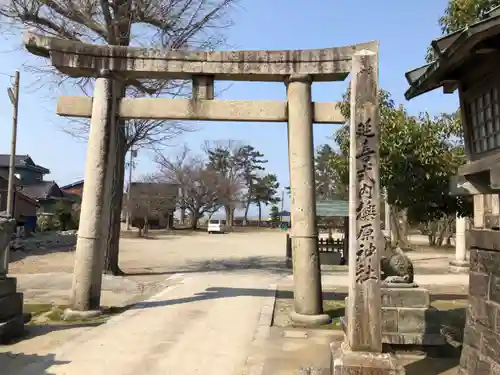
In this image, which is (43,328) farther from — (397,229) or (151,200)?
(151,200)

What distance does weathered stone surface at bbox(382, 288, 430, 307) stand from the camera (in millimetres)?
6945

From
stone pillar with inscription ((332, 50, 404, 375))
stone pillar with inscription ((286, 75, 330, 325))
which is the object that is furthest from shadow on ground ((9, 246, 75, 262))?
stone pillar with inscription ((332, 50, 404, 375))

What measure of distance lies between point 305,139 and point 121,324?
5.10m

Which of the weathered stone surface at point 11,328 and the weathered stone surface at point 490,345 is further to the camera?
the weathered stone surface at point 11,328

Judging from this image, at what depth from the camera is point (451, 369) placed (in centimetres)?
592

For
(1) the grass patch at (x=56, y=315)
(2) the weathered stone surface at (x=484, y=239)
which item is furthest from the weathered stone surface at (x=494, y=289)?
(1) the grass patch at (x=56, y=315)

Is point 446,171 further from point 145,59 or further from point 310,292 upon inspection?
point 145,59

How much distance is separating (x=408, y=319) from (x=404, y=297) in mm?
350

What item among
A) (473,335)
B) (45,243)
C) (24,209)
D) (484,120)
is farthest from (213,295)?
(24,209)

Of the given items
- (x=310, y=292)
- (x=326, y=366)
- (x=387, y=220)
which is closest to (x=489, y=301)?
(x=326, y=366)

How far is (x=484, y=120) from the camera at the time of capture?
5.02 meters

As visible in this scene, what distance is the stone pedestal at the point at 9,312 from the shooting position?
685 cm

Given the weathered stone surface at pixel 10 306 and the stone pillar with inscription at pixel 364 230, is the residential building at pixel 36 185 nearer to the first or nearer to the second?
the weathered stone surface at pixel 10 306

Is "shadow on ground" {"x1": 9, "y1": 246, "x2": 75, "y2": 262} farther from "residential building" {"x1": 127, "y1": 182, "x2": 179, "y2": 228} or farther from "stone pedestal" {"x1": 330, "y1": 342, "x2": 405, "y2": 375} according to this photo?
"stone pedestal" {"x1": 330, "y1": 342, "x2": 405, "y2": 375}
